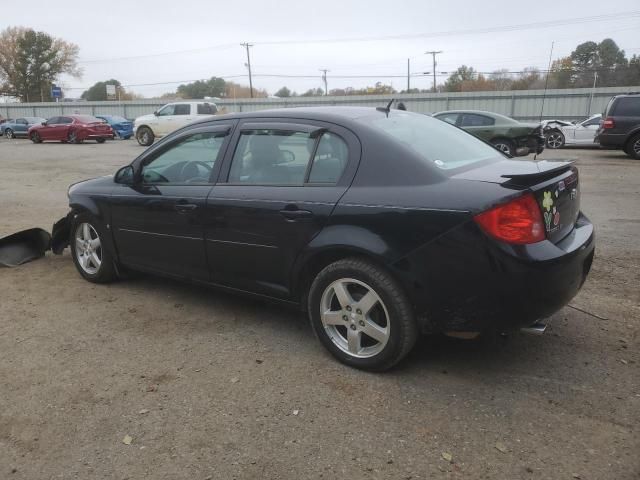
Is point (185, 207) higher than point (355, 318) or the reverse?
higher

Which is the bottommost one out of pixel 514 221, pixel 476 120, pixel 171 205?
pixel 476 120

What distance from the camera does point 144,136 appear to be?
77.6 feet

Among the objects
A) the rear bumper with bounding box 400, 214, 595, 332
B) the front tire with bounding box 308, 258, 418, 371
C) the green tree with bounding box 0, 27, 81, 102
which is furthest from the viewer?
the green tree with bounding box 0, 27, 81, 102

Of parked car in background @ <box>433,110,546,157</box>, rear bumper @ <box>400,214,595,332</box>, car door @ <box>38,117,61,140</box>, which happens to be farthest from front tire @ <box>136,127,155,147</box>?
rear bumper @ <box>400,214,595,332</box>

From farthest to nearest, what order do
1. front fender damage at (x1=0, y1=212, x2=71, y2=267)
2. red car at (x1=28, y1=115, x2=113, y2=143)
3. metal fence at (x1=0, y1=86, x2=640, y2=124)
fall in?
metal fence at (x1=0, y1=86, x2=640, y2=124) → red car at (x1=28, y1=115, x2=113, y2=143) → front fender damage at (x1=0, y1=212, x2=71, y2=267)

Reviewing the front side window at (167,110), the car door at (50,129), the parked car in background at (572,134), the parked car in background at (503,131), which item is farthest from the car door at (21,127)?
the parked car in background at (572,134)

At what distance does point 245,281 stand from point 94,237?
2.00 m

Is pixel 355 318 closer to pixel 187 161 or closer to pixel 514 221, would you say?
pixel 514 221

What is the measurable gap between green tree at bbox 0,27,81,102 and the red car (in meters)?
48.5

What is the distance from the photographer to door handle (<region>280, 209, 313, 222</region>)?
3.29 meters

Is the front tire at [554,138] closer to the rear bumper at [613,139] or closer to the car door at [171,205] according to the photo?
the rear bumper at [613,139]

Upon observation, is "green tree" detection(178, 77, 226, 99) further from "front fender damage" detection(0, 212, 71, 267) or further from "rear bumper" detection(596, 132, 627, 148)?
"front fender damage" detection(0, 212, 71, 267)

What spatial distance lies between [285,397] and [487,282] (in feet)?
4.20

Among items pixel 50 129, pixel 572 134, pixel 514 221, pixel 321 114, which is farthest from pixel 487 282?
pixel 50 129
